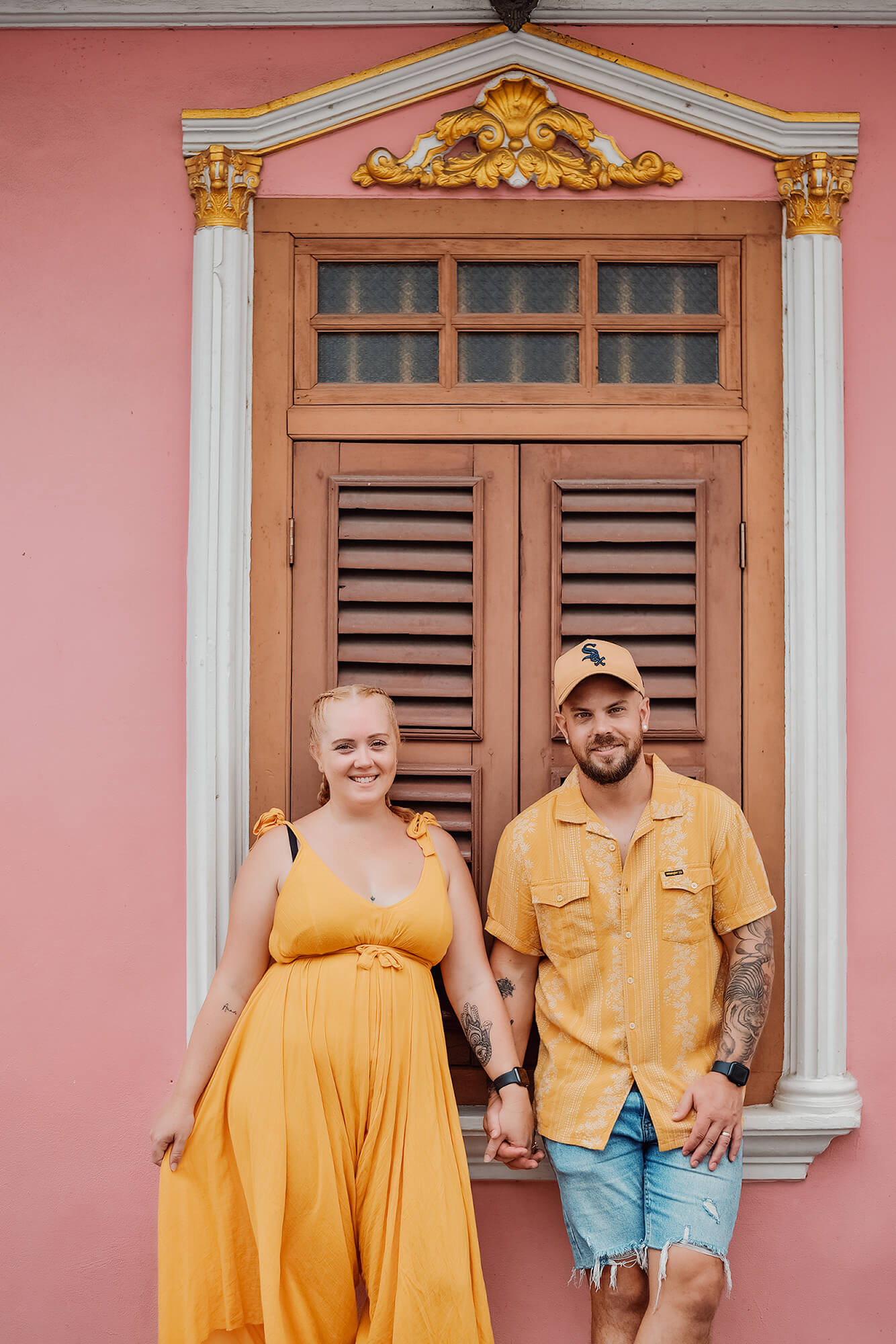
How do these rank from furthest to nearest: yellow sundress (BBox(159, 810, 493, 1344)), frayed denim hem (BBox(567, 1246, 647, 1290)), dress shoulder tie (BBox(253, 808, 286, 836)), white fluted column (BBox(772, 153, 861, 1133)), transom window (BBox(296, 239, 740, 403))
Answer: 1. transom window (BBox(296, 239, 740, 403))
2. white fluted column (BBox(772, 153, 861, 1133))
3. dress shoulder tie (BBox(253, 808, 286, 836))
4. frayed denim hem (BBox(567, 1246, 647, 1290))
5. yellow sundress (BBox(159, 810, 493, 1344))

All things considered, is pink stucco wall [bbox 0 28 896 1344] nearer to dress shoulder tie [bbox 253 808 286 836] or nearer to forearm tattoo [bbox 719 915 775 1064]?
dress shoulder tie [bbox 253 808 286 836]

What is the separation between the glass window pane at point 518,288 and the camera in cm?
307

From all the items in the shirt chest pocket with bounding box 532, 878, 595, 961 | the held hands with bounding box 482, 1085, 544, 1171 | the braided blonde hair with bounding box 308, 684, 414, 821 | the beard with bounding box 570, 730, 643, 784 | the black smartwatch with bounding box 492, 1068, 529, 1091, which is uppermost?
the braided blonde hair with bounding box 308, 684, 414, 821

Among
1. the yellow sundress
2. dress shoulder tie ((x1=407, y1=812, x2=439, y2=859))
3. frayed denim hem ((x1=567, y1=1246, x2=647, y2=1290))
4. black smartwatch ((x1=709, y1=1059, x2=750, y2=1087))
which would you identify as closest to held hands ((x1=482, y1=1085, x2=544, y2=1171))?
the yellow sundress

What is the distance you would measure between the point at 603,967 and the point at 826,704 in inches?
39.8

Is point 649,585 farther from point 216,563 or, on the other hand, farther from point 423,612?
point 216,563

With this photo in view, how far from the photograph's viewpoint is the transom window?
3.04 m

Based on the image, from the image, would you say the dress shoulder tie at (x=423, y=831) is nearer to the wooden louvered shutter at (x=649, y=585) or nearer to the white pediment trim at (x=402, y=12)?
the wooden louvered shutter at (x=649, y=585)

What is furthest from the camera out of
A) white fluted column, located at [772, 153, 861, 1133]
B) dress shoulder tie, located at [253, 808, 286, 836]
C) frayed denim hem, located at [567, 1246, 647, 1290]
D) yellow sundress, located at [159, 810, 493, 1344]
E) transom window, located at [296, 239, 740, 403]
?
transom window, located at [296, 239, 740, 403]

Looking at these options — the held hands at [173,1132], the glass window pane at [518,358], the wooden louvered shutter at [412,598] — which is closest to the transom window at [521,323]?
the glass window pane at [518,358]

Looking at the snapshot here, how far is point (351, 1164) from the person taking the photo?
2.46 meters

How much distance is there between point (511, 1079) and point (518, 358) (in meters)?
2.03

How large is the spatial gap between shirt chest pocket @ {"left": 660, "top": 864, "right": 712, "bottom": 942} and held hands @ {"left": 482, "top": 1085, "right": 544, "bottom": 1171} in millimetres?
559

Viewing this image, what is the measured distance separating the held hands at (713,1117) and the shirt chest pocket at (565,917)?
421mm
